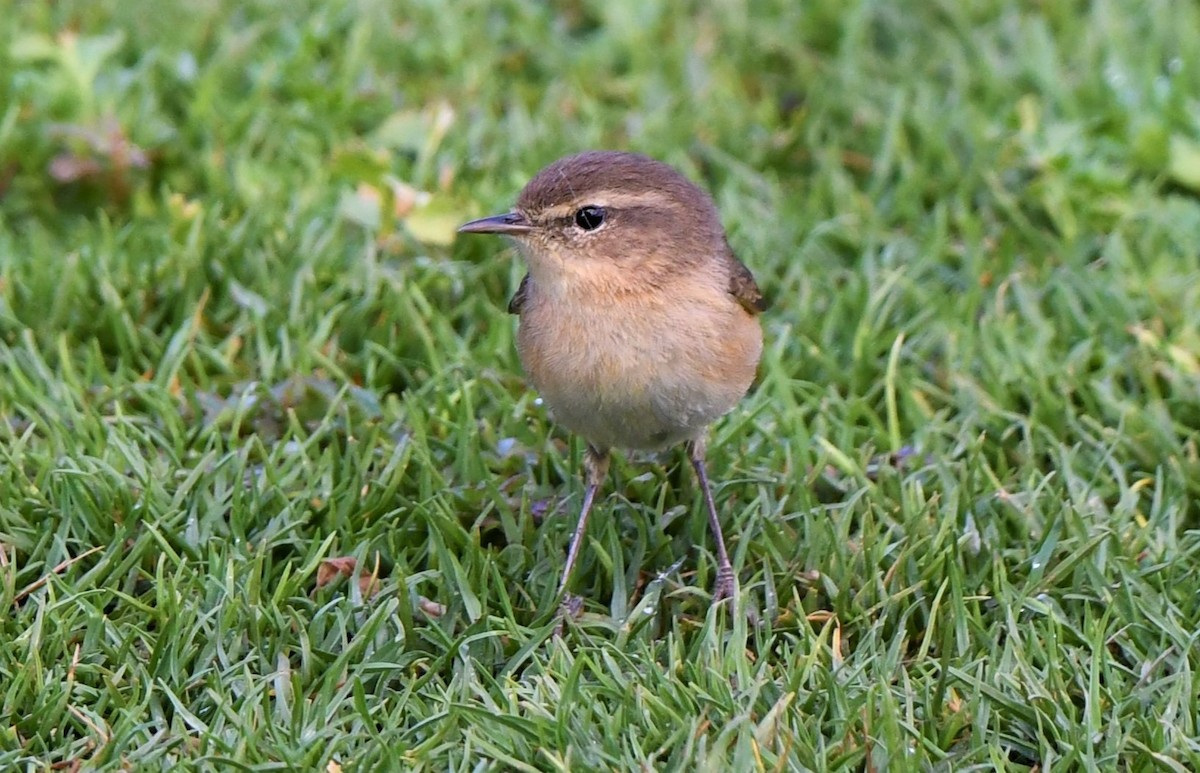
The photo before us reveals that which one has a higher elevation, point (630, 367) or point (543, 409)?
point (630, 367)

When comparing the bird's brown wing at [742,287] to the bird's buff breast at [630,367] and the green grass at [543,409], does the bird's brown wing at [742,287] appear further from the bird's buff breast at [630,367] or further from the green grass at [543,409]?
the green grass at [543,409]

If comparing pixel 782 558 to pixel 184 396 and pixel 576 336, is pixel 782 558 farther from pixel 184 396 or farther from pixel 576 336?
pixel 184 396

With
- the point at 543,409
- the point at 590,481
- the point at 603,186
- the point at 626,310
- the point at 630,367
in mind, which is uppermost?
the point at 603,186

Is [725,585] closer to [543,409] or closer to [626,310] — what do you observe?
[626,310]

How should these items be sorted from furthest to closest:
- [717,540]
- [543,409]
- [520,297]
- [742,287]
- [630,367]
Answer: [543,409] → [520,297] → [742,287] → [717,540] → [630,367]

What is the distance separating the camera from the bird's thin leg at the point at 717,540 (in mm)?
4805

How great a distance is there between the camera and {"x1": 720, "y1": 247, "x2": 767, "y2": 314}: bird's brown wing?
511 cm

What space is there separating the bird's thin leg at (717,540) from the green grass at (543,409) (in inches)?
4.0

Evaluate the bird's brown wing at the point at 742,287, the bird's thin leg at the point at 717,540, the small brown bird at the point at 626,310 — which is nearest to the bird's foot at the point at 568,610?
the small brown bird at the point at 626,310

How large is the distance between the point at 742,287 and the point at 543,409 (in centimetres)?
100

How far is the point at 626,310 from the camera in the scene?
4746mm

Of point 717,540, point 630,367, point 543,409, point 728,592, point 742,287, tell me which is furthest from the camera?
point 543,409

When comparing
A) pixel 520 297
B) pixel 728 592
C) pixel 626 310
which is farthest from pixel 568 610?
pixel 520 297

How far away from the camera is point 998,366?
5.88m
